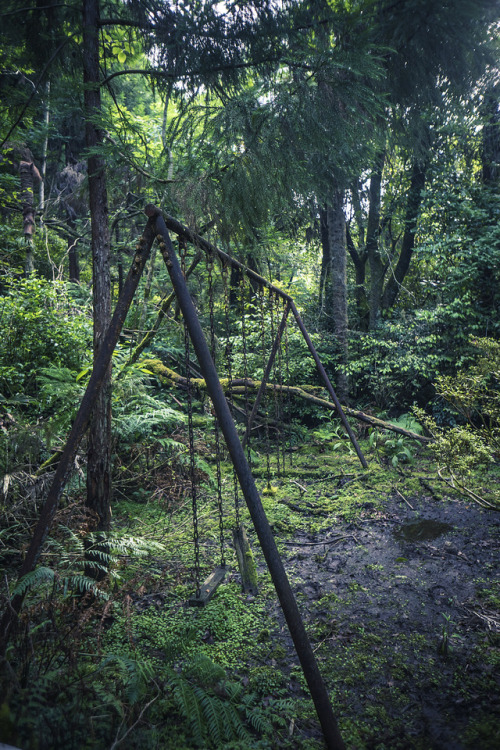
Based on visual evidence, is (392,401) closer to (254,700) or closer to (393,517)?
(393,517)

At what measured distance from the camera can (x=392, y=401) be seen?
29.2ft

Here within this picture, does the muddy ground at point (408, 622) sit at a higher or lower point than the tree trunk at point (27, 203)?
lower

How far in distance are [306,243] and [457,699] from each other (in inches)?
442

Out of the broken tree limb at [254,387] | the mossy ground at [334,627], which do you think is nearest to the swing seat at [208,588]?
the mossy ground at [334,627]

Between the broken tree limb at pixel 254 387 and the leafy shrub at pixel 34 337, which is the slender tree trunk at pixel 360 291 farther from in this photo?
the leafy shrub at pixel 34 337

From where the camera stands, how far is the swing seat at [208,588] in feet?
8.39

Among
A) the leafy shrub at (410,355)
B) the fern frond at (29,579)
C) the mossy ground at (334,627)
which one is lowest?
the mossy ground at (334,627)

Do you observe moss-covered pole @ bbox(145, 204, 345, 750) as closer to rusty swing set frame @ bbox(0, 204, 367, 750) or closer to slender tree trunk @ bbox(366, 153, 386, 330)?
rusty swing set frame @ bbox(0, 204, 367, 750)

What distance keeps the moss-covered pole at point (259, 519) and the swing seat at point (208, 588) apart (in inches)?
36.7

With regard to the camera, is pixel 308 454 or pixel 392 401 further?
pixel 392 401

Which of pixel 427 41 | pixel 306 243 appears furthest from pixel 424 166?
pixel 427 41

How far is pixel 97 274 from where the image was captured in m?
2.97

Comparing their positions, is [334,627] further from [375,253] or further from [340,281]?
[375,253]

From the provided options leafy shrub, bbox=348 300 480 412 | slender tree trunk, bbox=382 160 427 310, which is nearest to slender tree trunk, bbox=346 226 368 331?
slender tree trunk, bbox=382 160 427 310
